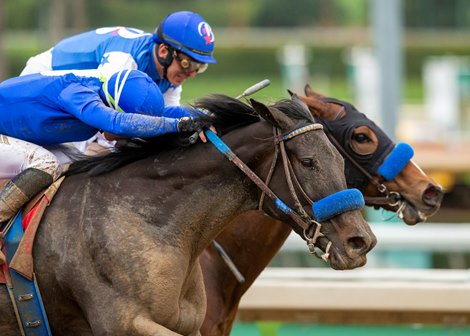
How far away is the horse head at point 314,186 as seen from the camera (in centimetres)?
381

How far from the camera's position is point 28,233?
3.96m

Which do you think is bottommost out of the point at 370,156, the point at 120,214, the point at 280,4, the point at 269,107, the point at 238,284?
the point at 280,4

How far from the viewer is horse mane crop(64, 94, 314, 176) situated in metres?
4.11

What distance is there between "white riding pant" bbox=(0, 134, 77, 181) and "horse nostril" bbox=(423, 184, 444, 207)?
6.07 feet

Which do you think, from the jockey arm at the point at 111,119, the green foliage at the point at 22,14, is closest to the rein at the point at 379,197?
the jockey arm at the point at 111,119

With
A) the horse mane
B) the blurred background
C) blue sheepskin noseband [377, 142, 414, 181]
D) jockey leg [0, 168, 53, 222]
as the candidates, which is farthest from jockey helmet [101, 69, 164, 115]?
the blurred background

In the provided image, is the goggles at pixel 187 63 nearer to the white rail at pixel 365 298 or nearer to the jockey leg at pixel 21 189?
the jockey leg at pixel 21 189

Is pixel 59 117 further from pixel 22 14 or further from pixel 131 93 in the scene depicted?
pixel 22 14

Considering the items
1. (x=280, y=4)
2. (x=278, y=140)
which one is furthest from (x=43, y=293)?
(x=280, y=4)

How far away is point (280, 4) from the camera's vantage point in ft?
120

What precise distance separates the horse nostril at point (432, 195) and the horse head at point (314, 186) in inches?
45.3

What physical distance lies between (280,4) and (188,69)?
106 feet

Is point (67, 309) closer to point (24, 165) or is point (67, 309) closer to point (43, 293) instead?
point (43, 293)

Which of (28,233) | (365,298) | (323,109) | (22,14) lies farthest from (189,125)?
(22,14)
